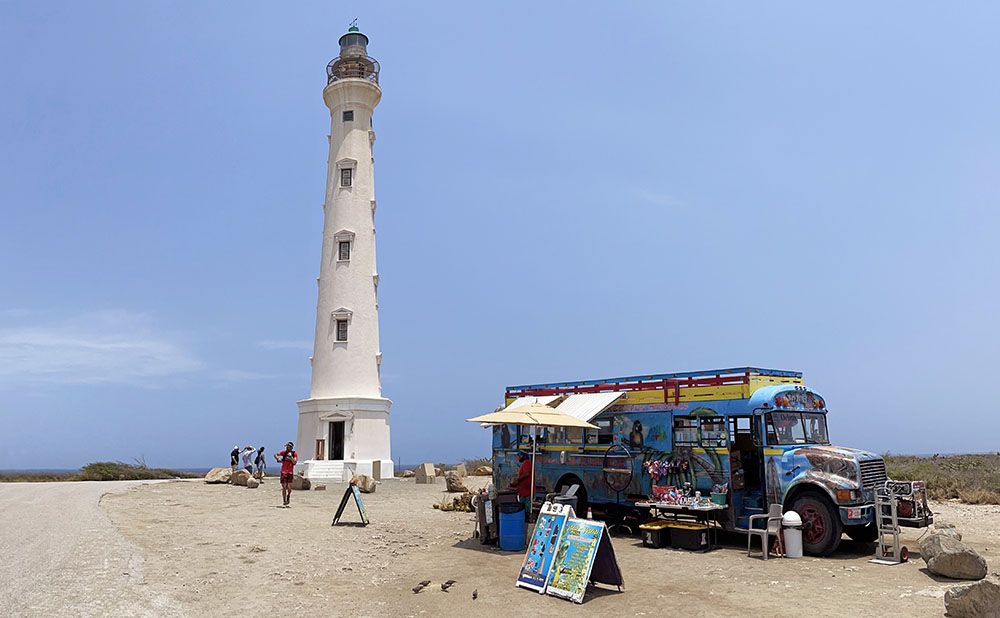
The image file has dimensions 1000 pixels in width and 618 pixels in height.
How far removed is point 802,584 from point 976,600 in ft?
8.79

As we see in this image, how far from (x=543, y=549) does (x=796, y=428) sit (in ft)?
20.9

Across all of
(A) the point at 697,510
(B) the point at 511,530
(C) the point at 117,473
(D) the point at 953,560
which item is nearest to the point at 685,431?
(A) the point at 697,510

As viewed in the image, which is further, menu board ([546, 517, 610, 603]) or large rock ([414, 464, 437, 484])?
large rock ([414, 464, 437, 484])

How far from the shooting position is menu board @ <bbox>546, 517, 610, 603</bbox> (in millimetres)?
9500

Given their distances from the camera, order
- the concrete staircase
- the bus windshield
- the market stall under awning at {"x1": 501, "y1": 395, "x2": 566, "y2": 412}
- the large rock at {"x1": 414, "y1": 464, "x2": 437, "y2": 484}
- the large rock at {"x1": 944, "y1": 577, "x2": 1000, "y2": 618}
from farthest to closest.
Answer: the concrete staircase → the large rock at {"x1": 414, "y1": 464, "x2": 437, "y2": 484} → the market stall under awning at {"x1": 501, "y1": 395, "x2": 566, "y2": 412} → the bus windshield → the large rock at {"x1": 944, "y1": 577, "x2": 1000, "y2": 618}

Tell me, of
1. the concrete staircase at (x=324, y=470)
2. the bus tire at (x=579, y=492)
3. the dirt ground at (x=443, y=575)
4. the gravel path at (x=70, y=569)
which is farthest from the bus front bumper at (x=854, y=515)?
the concrete staircase at (x=324, y=470)

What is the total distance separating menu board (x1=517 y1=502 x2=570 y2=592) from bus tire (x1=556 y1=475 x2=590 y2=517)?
17.8ft

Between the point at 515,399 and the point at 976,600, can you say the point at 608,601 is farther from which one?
the point at 515,399

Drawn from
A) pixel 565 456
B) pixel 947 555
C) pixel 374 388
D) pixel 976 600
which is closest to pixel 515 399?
pixel 565 456

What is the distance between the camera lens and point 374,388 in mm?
34656

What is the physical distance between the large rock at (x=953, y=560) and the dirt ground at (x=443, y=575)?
0.95 feet

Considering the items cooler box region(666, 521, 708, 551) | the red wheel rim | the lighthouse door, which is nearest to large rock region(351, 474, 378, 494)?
the lighthouse door

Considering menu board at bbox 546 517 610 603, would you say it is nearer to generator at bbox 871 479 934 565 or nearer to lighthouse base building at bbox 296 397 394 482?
generator at bbox 871 479 934 565

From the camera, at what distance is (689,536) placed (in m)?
13.2
